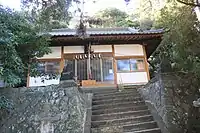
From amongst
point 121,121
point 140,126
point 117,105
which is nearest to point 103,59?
point 117,105

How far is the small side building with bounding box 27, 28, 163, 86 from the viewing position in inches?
508

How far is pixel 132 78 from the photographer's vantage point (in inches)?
513

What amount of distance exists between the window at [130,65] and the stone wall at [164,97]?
5.55 metres

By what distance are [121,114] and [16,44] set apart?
12.3 feet

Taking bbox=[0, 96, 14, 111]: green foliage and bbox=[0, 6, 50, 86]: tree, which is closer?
bbox=[0, 6, 50, 86]: tree

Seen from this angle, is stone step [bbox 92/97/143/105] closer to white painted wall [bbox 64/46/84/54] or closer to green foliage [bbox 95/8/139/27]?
Result: white painted wall [bbox 64/46/84/54]

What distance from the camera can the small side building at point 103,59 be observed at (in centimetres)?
1291

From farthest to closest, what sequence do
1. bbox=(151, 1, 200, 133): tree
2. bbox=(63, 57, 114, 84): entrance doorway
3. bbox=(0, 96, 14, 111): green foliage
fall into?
1. bbox=(63, 57, 114, 84): entrance doorway
2. bbox=(0, 96, 14, 111): green foliage
3. bbox=(151, 1, 200, 133): tree

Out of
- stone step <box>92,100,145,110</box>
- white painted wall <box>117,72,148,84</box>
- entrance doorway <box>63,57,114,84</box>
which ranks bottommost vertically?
stone step <box>92,100,145,110</box>

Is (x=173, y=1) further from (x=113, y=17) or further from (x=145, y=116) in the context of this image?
(x=113, y=17)

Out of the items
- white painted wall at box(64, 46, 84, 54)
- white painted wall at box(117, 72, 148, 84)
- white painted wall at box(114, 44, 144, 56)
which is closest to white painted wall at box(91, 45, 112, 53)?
white painted wall at box(114, 44, 144, 56)

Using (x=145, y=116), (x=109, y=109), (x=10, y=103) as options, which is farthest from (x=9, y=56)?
(x=145, y=116)

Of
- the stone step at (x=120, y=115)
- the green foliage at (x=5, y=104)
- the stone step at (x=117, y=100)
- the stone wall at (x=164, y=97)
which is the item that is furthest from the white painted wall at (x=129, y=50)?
the green foliage at (x=5, y=104)

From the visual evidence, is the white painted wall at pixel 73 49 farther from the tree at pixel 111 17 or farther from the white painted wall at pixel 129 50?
the tree at pixel 111 17
